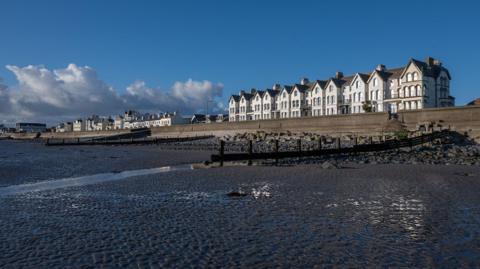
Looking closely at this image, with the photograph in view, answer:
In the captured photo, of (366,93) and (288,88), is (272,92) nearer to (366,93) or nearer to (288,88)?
(288,88)

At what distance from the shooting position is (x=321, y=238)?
6.96 meters

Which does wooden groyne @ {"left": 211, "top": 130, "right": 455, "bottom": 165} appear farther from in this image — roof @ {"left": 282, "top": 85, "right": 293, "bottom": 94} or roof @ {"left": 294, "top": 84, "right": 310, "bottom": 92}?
roof @ {"left": 282, "top": 85, "right": 293, "bottom": 94}

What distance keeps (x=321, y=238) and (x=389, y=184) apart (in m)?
8.06

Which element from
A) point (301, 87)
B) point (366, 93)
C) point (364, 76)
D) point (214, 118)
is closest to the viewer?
point (366, 93)

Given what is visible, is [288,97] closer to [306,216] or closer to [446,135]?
[446,135]

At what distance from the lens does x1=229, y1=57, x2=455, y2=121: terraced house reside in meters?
67.0

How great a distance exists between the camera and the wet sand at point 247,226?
585 centimetres

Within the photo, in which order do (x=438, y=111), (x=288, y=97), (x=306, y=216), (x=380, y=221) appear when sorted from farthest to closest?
(x=288, y=97), (x=438, y=111), (x=306, y=216), (x=380, y=221)

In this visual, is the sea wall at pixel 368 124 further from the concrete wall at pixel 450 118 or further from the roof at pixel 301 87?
the roof at pixel 301 87

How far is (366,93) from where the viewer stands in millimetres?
75188

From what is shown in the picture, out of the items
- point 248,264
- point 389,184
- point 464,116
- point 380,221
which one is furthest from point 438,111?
point 248,264

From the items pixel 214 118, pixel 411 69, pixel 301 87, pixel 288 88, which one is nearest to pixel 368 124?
pixel 411 69

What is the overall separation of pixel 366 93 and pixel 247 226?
237ft

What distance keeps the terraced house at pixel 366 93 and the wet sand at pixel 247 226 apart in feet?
178
